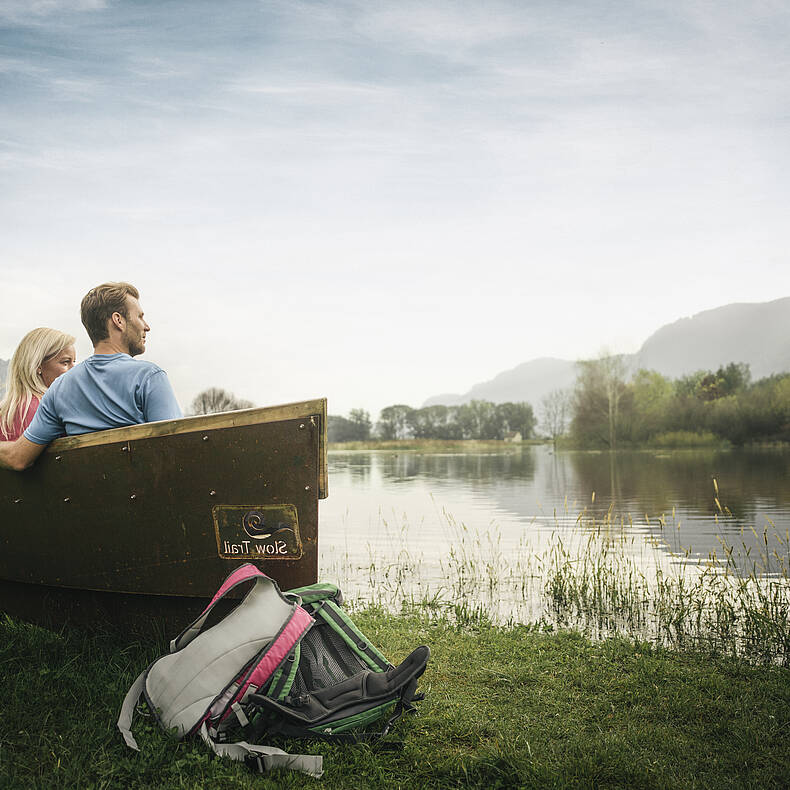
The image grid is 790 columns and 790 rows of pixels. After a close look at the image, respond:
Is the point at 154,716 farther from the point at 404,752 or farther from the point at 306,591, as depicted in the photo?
the point at 404,752

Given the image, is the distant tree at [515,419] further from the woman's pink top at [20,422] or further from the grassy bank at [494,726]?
the woman's pink top at [20,422]

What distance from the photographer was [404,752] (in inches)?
105

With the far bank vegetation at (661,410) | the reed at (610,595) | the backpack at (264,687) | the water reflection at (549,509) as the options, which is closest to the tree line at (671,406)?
the far bank vegetation at (661,410)

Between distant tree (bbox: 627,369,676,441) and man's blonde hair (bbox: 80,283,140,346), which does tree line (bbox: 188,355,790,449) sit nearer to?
distant tree (bbox: 627,369,676,441)

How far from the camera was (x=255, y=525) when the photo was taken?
3.30m

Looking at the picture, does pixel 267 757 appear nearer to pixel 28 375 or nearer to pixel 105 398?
pixel 105 398

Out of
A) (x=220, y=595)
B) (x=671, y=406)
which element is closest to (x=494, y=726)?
(x=220, y=595)

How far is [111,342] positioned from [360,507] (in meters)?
13.2

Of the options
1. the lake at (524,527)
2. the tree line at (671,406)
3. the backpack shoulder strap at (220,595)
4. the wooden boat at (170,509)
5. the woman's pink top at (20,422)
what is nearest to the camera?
the backpack shoulder strap at (220,595)

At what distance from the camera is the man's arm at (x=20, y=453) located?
3.56 m

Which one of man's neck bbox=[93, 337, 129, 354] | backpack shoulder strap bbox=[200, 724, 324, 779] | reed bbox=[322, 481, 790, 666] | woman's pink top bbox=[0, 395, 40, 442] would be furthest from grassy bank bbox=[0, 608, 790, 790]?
man's neck bbox=[93, 337, 129, 354]

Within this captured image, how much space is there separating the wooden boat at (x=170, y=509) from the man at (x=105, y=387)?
0.10 m

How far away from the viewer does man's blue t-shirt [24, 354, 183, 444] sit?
3.47m

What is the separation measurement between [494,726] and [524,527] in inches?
371
